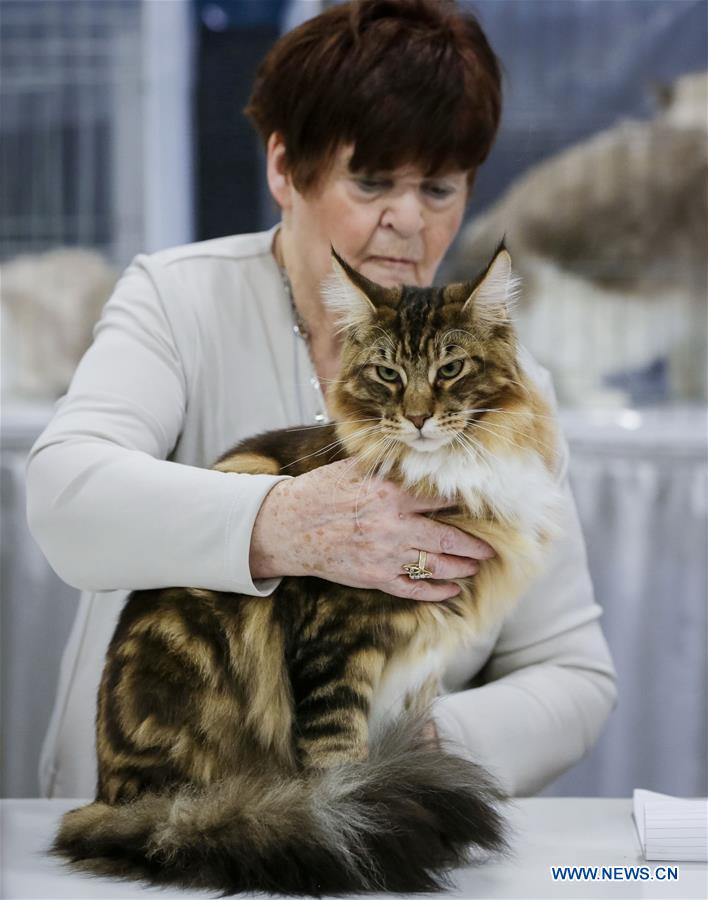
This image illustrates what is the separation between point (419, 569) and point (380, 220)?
0.55m

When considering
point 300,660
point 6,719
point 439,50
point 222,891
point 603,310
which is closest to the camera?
point 222,891

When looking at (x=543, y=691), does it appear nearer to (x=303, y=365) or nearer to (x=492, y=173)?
(x=303, y=365)

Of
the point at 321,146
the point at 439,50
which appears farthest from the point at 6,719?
the point at 439,50

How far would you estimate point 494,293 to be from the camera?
1124 mm

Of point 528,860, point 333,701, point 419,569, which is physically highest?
point 419,569

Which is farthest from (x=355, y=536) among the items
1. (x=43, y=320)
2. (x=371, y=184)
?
(x=43, y=320)

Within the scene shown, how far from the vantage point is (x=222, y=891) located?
959mm

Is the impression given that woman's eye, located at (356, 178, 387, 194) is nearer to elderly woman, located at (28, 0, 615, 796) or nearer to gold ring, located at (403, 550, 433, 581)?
elderly woman, located at (28, 0, 615, 796)

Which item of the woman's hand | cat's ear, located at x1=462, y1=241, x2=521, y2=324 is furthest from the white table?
cat's ear, located at x1=462, y1=241, x2=521, y2=324

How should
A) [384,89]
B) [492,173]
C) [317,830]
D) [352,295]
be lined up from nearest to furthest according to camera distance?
[317,830] → [352,295] → [384,89] → [492,173]

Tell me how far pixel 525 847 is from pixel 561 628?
1.53 ft

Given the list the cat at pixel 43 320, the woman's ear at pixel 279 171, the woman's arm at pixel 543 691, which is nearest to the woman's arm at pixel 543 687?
the woman's arm at pixel 543 691

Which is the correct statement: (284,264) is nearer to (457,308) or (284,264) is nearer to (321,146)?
(321,146)

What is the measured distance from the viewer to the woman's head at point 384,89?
4.62 feet
